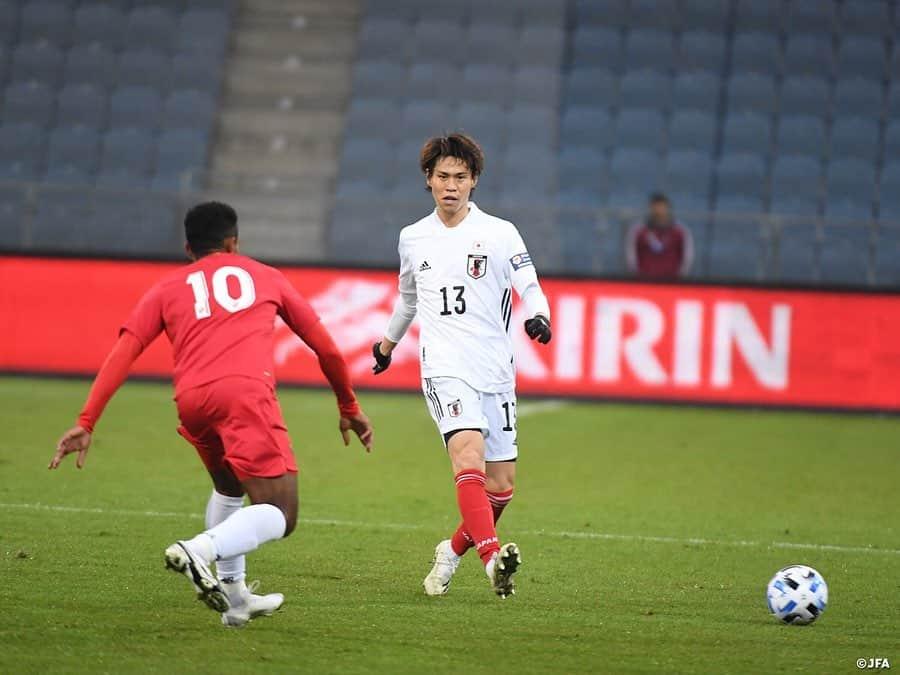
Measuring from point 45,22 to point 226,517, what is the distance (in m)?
19.6

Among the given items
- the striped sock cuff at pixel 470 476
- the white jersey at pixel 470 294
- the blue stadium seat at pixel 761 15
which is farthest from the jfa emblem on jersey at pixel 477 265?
the blue stadium seat at pixel 761 15

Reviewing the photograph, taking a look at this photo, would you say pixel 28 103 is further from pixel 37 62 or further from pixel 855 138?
pixel 855 138

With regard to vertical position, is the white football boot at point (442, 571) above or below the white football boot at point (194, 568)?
below

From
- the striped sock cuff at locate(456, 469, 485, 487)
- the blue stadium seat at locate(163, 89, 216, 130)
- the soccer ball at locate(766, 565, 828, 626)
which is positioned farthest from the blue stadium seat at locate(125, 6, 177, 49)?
the soccer ball at locate(766, 565, 828, 626)

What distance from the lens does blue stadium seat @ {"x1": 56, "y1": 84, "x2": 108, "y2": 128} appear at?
22594 millimetres

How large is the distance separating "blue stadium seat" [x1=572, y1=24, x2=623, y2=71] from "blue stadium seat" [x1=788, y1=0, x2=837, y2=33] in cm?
276

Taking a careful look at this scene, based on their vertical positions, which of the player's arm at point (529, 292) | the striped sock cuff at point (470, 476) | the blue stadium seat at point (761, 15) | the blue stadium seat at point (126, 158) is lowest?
the striped sock cuff at point (470, 476)

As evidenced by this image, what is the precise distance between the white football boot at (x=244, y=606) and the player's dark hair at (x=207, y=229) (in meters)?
1.36

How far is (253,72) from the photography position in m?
23.8

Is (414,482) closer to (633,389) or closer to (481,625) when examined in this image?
(481,625)

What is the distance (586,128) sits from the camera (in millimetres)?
22391

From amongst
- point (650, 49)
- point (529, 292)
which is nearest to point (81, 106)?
point (650, 49)

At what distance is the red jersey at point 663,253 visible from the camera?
1706cm

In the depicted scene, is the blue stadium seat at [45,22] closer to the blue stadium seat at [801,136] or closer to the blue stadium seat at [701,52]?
the blue stadium seat at [701,52]
